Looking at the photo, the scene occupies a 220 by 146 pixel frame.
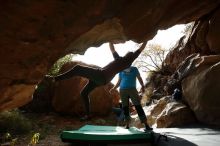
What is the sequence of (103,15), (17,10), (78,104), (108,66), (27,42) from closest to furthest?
(17,10) → (27,42) → (103,15) → (108,66) → (78,104)

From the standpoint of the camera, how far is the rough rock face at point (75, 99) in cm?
1728

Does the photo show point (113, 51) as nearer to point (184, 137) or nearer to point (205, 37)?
point (184, 137)

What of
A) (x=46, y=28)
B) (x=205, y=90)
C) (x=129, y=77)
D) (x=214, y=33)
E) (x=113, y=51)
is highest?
(x=214, y=33)

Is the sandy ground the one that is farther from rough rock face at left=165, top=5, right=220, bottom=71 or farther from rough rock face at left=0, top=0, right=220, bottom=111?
rough rock face at left=165, top=5, right=220, bottom=71

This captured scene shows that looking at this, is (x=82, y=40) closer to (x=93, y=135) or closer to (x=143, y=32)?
(x=143, y=32)

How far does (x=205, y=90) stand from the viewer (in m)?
8.88

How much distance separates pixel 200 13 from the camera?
32.1 feet

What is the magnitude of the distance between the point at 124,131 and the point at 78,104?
30.7ft

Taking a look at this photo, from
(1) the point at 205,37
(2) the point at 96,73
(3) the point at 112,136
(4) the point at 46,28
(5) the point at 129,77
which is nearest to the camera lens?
(4) the point at 46,28

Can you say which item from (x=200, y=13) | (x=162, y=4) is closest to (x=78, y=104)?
(x=200, y=13)

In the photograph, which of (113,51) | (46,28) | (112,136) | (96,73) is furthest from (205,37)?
A: (46,28)

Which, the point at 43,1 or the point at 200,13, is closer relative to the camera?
the point at 43,1

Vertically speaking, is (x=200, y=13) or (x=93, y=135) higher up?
(x=200, y=13)

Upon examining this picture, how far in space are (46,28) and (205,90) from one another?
510 centimetres
